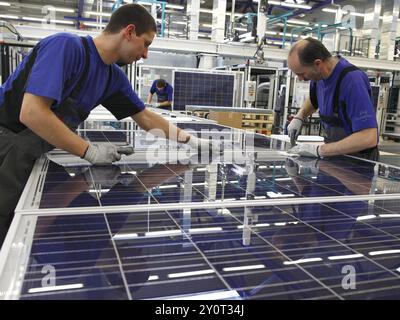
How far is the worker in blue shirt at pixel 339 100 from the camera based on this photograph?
300 cm

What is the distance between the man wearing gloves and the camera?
6.79 ft

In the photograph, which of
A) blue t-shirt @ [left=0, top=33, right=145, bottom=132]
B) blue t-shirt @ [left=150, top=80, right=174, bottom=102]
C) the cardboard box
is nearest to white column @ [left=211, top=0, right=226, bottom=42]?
blue t-shirt @ [left=150, top=80, right=174, bottom=102]

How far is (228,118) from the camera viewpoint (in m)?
8.40

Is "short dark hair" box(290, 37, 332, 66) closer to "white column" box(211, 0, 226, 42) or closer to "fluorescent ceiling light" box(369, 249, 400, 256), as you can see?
"fluorescent ceiling light" box(369, 249, 400, 256)

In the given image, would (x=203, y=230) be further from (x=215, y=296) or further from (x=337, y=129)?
(x=337, y=129)

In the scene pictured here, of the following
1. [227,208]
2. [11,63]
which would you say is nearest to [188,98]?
[11,63]

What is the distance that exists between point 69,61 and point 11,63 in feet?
13.5

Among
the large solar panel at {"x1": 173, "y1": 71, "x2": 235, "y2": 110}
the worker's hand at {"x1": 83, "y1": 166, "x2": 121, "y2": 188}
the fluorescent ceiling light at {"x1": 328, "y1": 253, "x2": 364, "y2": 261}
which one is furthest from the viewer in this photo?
the large solar panel at {"x1": 173, "y1": 71, "x2": 235, "y2": 110}

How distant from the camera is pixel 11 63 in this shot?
5.69 metres

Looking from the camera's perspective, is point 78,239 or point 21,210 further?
point 21,210

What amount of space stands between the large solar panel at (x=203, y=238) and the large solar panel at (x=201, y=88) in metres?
7.96

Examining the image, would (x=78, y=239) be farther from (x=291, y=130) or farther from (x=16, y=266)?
(x=291, y=130)

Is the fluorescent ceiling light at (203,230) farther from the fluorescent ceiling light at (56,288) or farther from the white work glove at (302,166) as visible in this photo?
the white work glove at (302,166)

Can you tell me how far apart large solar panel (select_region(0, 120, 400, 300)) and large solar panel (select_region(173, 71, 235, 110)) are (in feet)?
26.1
